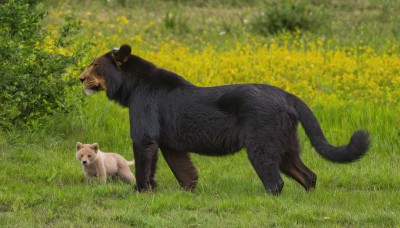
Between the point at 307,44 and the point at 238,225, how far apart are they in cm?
996

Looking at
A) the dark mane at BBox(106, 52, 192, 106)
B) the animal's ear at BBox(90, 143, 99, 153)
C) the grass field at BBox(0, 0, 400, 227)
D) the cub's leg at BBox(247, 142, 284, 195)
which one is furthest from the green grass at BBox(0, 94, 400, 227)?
the dark mane at BBox(106, 52, 192, 106)

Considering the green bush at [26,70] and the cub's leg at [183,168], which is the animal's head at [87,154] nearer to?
the green bush at [26,70]

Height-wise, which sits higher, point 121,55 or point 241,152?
point 121,55

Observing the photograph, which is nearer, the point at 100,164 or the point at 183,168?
the point at 183,168

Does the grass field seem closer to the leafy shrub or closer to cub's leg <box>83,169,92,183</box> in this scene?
cub's leg <box>83,169,92,183</box>

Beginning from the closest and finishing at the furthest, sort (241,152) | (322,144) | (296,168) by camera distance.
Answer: (322,144) < (296,168) < (241,152)

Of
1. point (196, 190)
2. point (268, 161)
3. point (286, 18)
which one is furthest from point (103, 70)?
point (286, 18)

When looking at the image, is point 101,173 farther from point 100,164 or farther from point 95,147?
point 95,147

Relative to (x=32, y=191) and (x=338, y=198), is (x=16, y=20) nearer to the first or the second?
(x=32, y=191)

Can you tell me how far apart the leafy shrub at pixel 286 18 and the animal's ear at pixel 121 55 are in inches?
341

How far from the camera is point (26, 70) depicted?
876cm

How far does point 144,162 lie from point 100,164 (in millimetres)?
1045

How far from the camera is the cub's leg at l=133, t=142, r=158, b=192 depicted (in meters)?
7.91

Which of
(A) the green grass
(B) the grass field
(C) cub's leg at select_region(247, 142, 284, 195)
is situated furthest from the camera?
(C) cub's leg at select_region(247, 142, 284, 195)
